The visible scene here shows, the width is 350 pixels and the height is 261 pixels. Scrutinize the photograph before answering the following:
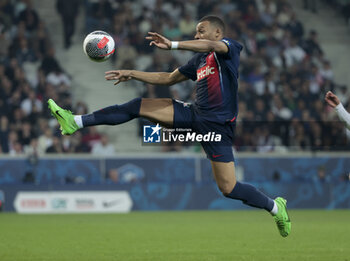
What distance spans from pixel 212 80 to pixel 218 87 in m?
0.10

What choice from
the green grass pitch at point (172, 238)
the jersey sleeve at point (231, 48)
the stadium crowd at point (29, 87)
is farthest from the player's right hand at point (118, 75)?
the stadium crowd at point (29, 87)

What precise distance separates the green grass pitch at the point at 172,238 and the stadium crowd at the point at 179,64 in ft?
9.28

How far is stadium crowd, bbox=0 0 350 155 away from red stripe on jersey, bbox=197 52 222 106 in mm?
8577

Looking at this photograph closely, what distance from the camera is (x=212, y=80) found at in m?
6.98

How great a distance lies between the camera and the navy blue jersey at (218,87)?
6.92 meters

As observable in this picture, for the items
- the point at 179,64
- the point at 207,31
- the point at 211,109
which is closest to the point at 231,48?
the point at 207,31

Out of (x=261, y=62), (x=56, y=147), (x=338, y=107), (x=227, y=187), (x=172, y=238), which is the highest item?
(x=338, y=107)

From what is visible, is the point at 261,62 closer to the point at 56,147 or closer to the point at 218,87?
the point at 56,147

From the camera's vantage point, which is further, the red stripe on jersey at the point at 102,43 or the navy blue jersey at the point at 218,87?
the red stripe on jersey at the point at 102,43

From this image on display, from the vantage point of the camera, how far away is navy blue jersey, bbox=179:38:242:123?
6.92 m

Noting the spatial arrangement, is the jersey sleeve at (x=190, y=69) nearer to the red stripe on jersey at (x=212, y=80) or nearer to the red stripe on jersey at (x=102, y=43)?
the red stripe on jersey at (x=212, y=80)

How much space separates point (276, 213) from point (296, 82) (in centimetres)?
1156

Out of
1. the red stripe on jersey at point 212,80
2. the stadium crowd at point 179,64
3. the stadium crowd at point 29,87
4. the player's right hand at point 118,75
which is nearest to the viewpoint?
the player's right hand at point 118,75

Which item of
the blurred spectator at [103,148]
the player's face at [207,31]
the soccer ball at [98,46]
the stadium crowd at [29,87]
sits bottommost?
the blurred spectator at [103,148]
